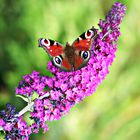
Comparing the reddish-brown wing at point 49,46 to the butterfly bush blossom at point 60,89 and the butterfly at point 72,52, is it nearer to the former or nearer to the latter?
the butterfly at point 72,52

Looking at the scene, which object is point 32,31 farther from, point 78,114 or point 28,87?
point 28,87

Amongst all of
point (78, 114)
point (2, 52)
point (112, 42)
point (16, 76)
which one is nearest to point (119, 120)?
point (78, 114)

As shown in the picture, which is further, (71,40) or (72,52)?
(71,40)

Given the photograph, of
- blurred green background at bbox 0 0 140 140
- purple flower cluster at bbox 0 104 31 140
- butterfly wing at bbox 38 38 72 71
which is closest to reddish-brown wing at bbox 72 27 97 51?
butterfly wing at bbox 38 38 72 71

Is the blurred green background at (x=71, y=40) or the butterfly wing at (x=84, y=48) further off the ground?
the blurred green background at (x=71, y=40)

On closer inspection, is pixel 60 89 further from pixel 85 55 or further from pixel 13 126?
pixel 13 126

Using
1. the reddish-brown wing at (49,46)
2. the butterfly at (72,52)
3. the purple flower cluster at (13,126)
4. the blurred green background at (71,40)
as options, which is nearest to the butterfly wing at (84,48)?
the butterfly at (72,52)

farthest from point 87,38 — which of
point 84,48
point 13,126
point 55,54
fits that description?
point 13,126
